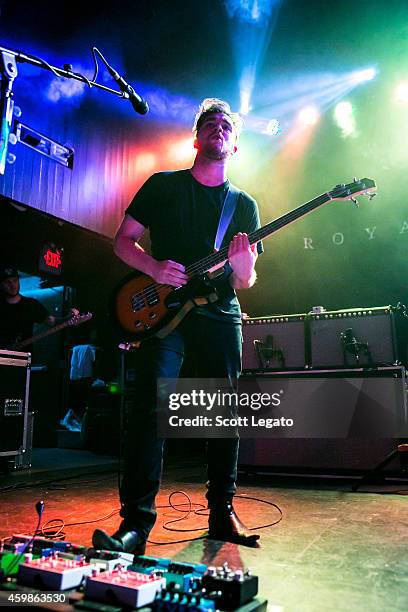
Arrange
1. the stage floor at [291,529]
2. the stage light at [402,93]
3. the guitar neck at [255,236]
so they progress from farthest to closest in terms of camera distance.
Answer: the stage light at [402,93] < the guitar neck at [255,236] < the stage floor at [291,529]

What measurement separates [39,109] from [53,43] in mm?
857

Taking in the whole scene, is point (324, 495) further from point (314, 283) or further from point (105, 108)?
point (105, 108)

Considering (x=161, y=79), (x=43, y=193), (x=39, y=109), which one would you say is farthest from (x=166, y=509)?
(x=161, y=79)

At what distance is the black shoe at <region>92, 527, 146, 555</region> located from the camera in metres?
1.58

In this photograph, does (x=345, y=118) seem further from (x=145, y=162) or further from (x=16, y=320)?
(x=16, y=320)

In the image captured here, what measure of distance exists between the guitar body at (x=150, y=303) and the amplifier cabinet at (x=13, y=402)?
351cm

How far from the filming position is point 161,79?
730cm

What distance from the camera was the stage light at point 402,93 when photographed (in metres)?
6.88

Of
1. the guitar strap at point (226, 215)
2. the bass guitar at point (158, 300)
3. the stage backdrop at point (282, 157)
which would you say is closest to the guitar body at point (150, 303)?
the bass guitar at point (158, 300)

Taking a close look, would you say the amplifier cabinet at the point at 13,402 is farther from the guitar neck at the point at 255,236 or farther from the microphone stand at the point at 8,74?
the guitar neck at the point at 255,236

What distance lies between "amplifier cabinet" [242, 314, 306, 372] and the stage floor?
43.6 inches

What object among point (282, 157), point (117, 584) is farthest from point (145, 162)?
point (117, 584)

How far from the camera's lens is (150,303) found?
2.14m

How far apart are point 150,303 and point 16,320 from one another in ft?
15.3
